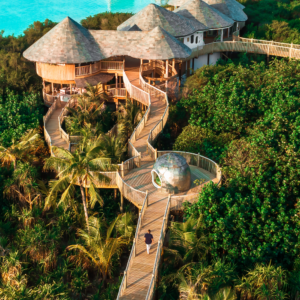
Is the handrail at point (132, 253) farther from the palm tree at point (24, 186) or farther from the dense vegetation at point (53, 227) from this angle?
the palm tree at point (24, 186)

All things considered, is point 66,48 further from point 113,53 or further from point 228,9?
point 228,9

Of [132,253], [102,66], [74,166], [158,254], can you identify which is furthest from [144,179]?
[102,66]

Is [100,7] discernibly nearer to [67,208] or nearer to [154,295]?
[67,208]

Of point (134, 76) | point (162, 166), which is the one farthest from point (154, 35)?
point (162, 166)

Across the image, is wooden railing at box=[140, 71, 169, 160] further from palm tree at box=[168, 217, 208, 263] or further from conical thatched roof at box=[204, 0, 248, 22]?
conical thatched roof at box=[204, 0, 248, 22]

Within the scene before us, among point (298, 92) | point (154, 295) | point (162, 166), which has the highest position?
point (298, 92)

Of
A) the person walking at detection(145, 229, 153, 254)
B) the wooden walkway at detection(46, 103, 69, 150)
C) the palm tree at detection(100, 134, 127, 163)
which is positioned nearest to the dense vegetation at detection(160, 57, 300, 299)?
the person walking at detection(145, 229, 153, 254)
